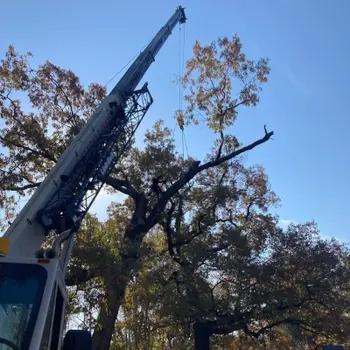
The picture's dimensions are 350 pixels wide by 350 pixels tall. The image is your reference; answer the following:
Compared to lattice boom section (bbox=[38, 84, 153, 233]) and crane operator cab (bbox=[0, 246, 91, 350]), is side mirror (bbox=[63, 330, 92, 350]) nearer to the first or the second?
crane operator cab (bbox=[0, 246, 91, 350])

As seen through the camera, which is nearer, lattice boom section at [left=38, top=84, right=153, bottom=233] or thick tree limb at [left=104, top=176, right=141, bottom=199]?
lattice boom section at [left=38, top=84, right=153, bottom=233]

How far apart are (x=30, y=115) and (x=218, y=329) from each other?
41.6 feet

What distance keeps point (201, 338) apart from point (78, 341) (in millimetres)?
19724

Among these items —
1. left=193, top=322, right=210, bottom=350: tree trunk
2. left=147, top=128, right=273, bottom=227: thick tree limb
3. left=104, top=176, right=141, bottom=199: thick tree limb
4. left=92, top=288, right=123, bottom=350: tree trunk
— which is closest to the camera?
left=92, top=288, right=123, bottom=350: tree trunk

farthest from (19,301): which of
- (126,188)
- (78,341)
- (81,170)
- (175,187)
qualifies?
(126,188)

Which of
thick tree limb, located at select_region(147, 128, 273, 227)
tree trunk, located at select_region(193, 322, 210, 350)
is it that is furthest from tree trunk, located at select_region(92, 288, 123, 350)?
tree trunk, located at select_region(193, 322, 210, 350)

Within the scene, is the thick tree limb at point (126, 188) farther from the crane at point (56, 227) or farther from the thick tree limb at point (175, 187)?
the crane at point (56, 227)

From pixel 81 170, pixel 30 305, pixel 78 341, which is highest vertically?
pixel 81 170

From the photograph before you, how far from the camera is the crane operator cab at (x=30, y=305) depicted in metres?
4.05

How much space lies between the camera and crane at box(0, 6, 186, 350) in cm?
423

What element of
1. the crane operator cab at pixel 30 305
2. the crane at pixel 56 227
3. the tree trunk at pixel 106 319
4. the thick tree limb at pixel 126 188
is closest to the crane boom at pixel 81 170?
the crane at pixel 56 227

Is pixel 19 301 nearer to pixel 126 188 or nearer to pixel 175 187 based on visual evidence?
pixel 175 187

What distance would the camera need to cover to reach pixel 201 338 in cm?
2309

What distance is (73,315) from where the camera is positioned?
52.0 ft
